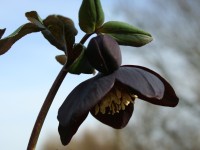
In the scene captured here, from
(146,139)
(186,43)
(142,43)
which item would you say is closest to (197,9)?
(186,43)

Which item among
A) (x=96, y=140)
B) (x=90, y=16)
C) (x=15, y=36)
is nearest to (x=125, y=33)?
(x=90, y=16)

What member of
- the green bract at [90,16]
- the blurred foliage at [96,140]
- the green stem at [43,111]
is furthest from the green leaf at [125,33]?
the blurred foliage at [96,140]

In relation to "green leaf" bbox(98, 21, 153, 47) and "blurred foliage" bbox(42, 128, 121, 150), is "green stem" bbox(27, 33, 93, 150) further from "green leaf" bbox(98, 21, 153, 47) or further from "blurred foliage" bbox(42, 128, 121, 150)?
"blurred foliage" bbox(42, 128, 121, 150)

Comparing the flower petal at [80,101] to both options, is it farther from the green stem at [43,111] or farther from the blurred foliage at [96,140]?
the blurred foliage at [96,140]

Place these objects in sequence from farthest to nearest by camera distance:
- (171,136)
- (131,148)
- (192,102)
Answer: (131,148) < (171,136) < (192,102)

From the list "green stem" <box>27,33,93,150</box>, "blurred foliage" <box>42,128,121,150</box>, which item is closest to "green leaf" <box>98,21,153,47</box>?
"green stem" <box>27,33,93,150</box>

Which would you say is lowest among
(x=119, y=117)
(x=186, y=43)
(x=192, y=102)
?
(x=192, y=102)

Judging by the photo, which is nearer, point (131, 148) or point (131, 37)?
point (131, 37)

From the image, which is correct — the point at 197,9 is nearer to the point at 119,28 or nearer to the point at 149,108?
the point at 149,108
